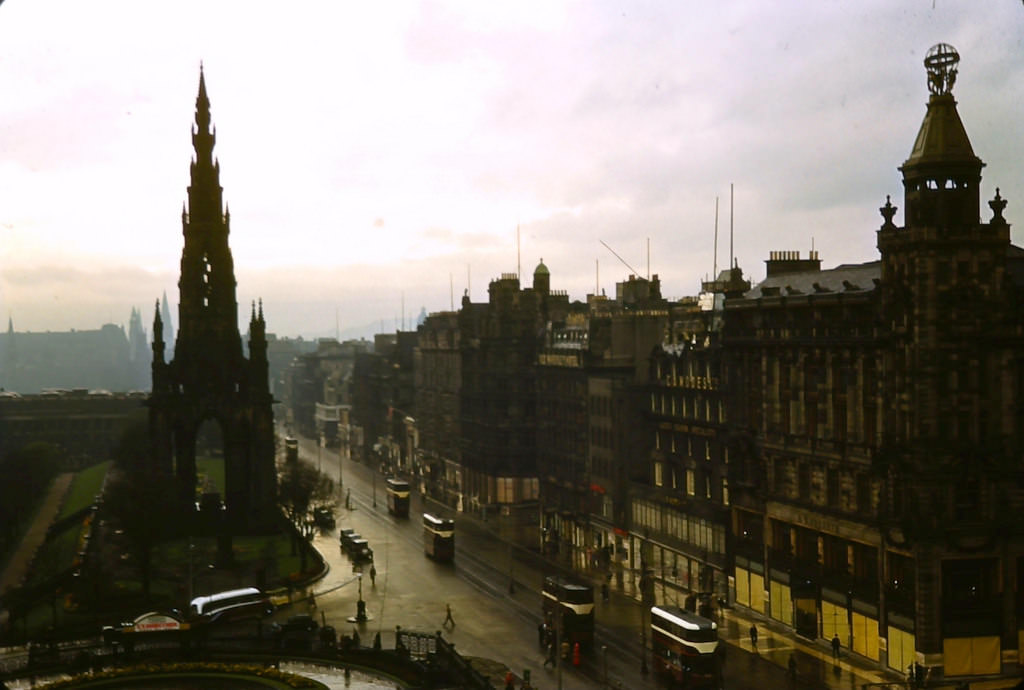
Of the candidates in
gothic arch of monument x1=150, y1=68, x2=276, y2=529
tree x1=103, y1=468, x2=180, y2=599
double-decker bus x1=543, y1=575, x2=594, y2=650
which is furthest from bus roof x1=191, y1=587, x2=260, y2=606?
gothic arch of monument x1=150, y1=68, x2=276, y2=529

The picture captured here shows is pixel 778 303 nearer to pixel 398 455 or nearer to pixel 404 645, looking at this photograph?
pixel 404 645

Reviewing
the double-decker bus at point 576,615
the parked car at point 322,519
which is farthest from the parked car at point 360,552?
the double-decker bus at point 576,615

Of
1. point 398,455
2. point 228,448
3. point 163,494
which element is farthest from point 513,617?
A: point 398,455

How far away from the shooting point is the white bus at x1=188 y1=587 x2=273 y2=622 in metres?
78.7

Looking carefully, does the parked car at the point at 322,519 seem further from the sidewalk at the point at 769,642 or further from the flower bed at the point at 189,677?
the flower bed at the point at 189,677

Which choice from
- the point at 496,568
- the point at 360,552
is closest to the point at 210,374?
the point at 360,552

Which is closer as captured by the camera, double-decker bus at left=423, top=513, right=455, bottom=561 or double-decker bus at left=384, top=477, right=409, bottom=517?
double-decker bus at left=423, top=513, right=455, bottom=561

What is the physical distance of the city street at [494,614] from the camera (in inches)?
2525

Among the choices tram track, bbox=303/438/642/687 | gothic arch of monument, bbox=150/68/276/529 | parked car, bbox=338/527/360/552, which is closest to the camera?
tram track, bbox=303/438/642/687

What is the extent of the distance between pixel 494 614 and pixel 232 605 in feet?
57.8

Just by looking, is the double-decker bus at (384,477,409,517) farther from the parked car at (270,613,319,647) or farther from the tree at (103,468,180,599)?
the parked car at (270,613,319,647)

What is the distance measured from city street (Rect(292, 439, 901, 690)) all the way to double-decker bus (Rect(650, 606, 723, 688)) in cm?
185

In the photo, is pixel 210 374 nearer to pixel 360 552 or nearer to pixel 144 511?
pixel 360 552

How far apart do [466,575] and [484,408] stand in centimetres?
3921
